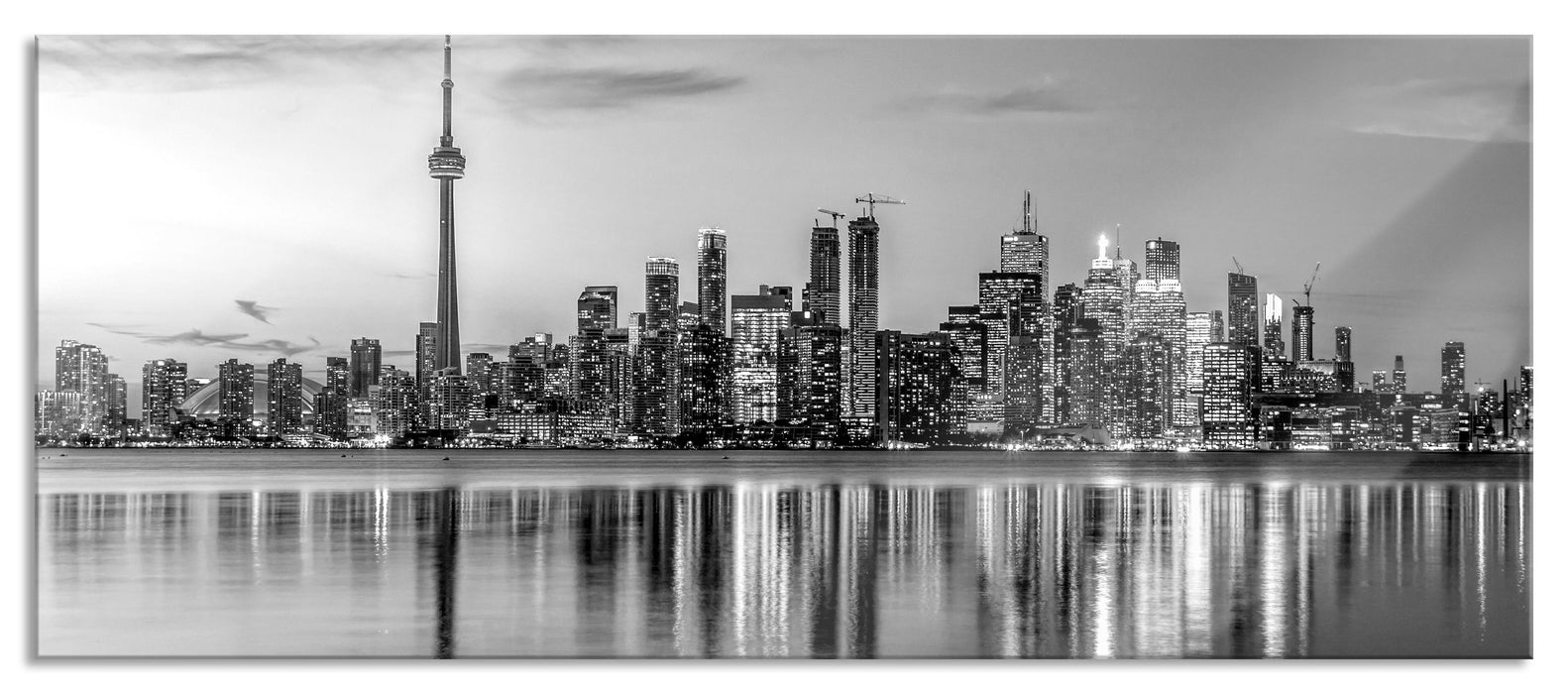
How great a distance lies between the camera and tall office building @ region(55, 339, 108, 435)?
34.7 ft

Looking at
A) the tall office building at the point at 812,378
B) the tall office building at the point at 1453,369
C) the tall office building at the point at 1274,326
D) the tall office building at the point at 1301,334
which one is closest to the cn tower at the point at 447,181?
the tall office building at the point at 1453,369

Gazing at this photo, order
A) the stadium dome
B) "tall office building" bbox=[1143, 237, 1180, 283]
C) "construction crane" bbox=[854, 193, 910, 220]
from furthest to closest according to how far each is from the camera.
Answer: the stadium dome, "tall office building" bbox=[1143, 237, 1180, 283], "construction crane" bbox=[854, 193, 910, 220]

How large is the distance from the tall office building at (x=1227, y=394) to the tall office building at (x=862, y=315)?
5.98 m

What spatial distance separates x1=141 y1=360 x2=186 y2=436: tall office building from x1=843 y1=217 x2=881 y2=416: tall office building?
8747mm

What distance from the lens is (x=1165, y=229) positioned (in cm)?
1330

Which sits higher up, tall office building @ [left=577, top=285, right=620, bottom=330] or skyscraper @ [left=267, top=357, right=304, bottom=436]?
tall office building @ [left=577, top=285, right=620, bottom=330]

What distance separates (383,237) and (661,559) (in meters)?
4.63

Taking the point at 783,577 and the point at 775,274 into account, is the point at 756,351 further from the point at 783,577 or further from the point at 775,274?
the point at 783,577

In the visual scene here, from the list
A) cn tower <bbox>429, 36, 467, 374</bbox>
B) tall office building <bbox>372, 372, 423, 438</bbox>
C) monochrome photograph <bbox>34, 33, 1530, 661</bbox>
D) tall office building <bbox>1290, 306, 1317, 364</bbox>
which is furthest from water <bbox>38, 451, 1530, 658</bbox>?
tall office building <bbox>372, 372, 423, 438</bbox>

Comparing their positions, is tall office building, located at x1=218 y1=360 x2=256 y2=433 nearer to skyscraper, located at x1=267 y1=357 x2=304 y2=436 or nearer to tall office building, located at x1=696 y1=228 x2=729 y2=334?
skyscraper, located at x1=267 y1=357 x2=304 y2=436

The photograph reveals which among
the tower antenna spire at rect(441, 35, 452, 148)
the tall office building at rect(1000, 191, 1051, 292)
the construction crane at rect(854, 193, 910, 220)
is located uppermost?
the tower antenna spire at rect(441, 35, 452, 148)

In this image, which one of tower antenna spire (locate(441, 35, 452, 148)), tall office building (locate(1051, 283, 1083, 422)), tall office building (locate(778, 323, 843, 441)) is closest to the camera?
tower antenna spire (locate(441, 35, 452, 148))

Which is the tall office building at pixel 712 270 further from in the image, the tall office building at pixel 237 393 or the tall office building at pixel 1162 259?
the tall office building at pixel 237 393
